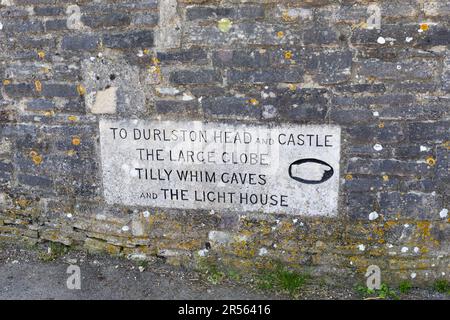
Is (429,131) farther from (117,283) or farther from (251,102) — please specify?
(117,283)

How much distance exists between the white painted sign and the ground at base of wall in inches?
21.3

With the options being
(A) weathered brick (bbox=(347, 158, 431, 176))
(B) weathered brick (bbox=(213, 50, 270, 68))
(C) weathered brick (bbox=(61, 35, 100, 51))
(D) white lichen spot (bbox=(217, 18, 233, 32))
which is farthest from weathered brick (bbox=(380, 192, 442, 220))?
(C) weathered brick (bbox=(61, 35, 100, 51))

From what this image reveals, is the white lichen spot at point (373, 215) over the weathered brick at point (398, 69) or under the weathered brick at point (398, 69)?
under

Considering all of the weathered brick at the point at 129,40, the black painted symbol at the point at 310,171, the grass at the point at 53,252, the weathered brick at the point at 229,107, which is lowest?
the grass at the point at 53,252

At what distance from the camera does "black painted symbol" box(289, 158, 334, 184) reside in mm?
3324

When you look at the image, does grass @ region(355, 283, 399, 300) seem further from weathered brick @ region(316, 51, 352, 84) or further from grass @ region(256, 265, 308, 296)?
weathered brick @ region(316, 51, 352, 84)

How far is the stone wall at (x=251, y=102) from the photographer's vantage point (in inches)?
122

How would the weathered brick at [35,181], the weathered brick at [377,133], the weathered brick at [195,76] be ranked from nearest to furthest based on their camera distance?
the weathered brick at [377,133]
the weathered brick at [195,76]
the weathered brick at [35,181]

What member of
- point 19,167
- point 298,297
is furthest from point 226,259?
point 19,167

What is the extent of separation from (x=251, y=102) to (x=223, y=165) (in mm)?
514

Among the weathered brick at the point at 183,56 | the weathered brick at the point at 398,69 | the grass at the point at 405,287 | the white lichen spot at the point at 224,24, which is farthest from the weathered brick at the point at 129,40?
the grass at the point at 405,287

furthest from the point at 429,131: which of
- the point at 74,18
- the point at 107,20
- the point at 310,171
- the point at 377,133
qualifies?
the point at 74,18

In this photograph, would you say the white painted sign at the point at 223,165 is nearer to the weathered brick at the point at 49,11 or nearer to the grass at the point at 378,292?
the grass at the point at 378,292

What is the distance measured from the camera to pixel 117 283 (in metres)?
3.55
